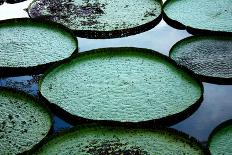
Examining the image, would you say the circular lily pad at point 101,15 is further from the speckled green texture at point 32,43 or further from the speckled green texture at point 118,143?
the speckled green texture at point 118,143

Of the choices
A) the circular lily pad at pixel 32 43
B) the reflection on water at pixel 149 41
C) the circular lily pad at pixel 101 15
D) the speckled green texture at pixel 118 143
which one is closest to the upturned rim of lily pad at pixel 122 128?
the speckled green texture at pixel 118 143

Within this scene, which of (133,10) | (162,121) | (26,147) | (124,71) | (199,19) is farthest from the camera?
(133,10)

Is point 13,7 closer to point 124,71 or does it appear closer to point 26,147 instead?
point 124,71

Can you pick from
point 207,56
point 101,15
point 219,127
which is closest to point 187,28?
point 207,56

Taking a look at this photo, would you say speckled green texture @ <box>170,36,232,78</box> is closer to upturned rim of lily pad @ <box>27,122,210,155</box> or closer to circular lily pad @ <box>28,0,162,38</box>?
circular lily pad @ <box>28,0,162,38</box>

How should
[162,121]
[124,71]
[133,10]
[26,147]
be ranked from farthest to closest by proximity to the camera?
[133,10] → [124,71] → [162,121] → [26,147]

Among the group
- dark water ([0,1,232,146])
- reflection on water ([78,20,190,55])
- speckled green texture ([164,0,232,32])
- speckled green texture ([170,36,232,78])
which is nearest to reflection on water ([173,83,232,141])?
dark water ([0,1,232,146])

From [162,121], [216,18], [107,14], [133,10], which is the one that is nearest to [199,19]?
[216,18]

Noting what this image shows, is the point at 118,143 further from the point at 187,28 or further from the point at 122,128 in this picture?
the point at 187,28
